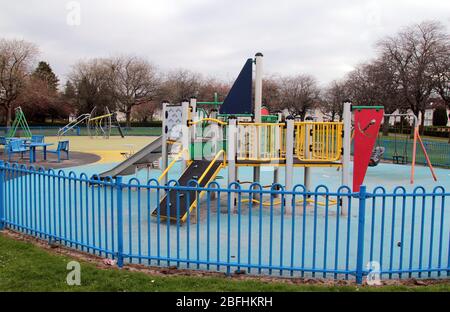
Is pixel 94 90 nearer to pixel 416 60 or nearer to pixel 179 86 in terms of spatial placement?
pixel 179 86

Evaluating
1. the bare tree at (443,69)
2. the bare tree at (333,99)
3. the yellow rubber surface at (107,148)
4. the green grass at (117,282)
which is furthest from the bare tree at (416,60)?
the green grass at (117,282)

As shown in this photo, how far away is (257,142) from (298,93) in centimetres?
5176

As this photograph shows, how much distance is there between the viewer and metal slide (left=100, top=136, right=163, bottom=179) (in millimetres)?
10562

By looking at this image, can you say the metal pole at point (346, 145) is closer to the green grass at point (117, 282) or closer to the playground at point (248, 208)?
the playground at point (248, 208)

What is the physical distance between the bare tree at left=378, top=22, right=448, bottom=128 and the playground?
26.5 m

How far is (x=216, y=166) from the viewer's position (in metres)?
8.12

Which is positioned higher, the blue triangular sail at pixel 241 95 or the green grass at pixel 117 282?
the blue triangular sail at pixel 241 95

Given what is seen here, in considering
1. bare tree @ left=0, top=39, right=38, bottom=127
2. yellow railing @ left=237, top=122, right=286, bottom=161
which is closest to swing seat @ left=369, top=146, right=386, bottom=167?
yellow railing @ left=237, top=122, right=286, bottom=161

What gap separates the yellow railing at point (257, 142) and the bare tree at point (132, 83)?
166ft

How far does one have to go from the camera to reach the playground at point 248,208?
4.92 metres

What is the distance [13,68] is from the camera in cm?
4134

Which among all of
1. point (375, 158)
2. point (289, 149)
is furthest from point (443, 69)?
point (289, 149)
